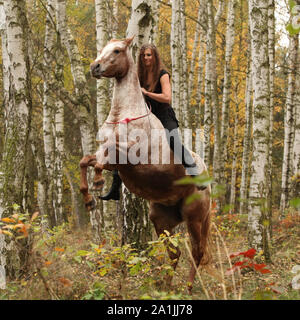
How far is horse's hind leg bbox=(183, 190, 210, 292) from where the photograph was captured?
18.5 ft

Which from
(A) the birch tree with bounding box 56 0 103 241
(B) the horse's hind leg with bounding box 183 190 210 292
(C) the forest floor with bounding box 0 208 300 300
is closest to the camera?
(C) the forest floor with bounding box 0 208 300 300

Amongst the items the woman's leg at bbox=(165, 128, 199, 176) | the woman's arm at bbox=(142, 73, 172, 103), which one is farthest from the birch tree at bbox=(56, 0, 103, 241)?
the woman's leg at bbox=(165, 128, 199, 176)

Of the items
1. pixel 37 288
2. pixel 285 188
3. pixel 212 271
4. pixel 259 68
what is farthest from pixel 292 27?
pixel 285 188

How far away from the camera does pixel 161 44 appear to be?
79.0ft

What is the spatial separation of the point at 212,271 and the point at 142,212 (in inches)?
63.5

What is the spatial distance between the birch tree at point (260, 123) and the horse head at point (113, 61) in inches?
162

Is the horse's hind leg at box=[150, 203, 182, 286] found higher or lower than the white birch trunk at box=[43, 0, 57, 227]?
lower

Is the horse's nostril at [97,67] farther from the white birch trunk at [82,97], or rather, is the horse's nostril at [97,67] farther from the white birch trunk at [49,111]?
the white birch trunk at [49,111]

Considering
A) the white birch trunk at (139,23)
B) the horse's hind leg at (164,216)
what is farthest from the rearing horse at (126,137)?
the white birch trunk at (139,23)

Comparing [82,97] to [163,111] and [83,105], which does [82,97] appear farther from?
[163,111]

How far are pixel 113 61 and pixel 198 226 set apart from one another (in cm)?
283

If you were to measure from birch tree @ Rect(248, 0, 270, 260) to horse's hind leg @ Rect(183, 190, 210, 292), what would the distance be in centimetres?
222

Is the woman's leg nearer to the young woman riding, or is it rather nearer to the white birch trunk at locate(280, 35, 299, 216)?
the young woman riding
